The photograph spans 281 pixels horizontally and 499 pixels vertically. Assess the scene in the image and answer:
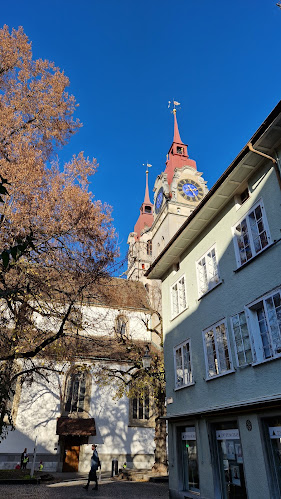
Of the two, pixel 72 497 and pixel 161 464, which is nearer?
pixel 72 497

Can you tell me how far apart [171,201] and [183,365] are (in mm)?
31306

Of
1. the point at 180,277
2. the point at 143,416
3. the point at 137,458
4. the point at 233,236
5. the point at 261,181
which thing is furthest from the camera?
the point at 143,416

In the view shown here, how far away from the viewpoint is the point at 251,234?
33.1 feet

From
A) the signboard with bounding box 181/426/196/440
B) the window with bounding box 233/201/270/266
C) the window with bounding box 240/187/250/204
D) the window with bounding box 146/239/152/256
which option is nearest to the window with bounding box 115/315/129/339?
the signboard with bounding box 181/426/196/440

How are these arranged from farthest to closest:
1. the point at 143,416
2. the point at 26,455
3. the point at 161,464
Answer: the point at 143,416 → the point at 26,455 → the point at 161,464

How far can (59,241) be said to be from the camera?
468 inches

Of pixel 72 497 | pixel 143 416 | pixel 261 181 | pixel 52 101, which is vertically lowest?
pixel 72 497

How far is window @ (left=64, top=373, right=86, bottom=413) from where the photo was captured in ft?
80.0

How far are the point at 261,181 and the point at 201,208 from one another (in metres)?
2.55

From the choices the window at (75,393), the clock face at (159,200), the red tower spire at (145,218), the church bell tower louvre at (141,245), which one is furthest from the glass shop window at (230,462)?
the red tower spire at (145,218)

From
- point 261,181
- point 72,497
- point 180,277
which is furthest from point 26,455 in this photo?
point 261,181

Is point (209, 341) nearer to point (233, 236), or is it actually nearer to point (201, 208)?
point (233, 236)

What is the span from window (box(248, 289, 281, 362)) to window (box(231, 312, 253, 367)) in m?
0.34

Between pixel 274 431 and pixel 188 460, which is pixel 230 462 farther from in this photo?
pixel 188 460
